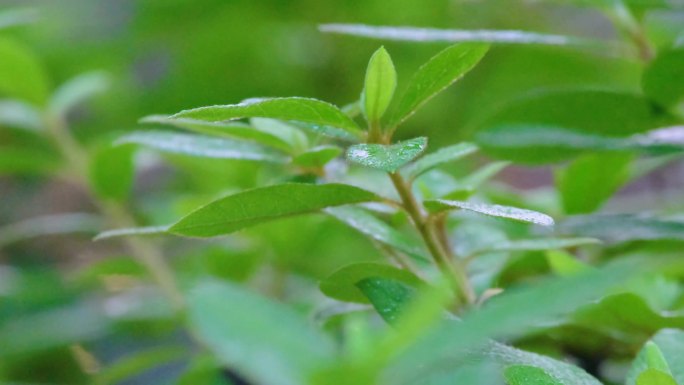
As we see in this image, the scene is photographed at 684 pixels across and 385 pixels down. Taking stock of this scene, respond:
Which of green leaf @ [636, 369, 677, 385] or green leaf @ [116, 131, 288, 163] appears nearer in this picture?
green leaf @ [636, 369, 677, 385]

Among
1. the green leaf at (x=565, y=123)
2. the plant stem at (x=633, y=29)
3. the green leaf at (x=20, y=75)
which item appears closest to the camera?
the green leaf at (x=565, y=123)

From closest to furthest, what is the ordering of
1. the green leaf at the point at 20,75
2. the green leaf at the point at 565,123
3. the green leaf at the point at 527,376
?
the green leaf at the point at 527,376 → the green leaf at the point at 565,123 → the green leaf at the point at 20,75

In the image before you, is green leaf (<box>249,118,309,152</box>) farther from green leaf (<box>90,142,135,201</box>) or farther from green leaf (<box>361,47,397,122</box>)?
green leaf (<box>90,142,135,201</box>)

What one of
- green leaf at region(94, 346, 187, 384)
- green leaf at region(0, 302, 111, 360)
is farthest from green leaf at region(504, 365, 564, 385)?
green leaf at region(0, 302, 111, 360)

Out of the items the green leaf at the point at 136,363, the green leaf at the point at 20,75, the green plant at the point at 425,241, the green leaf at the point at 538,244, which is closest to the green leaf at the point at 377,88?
the green plant at the point at 425,241

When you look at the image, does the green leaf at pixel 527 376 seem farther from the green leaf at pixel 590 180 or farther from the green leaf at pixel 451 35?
the green leaf at pixel 590 180

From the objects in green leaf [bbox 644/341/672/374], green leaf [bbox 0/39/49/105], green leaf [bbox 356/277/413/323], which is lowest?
green leaf [bbox 644/341/672/374]

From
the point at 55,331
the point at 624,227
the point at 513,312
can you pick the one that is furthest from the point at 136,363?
the point at 513,312
